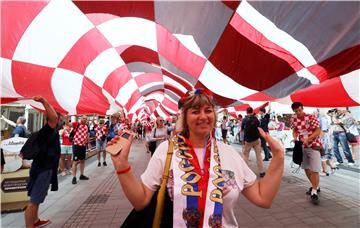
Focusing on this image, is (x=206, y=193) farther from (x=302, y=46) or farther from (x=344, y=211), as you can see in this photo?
(x=344, y=211)

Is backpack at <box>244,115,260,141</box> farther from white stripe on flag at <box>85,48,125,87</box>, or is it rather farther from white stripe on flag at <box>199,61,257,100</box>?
white stripe on flag at <box>85,48,125,87</box>

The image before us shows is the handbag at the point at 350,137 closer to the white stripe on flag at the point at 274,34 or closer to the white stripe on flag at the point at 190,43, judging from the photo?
the white stripe on flag at the point at 274,34

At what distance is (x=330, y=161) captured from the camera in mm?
6551

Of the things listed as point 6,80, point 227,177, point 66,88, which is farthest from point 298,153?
point 6,80

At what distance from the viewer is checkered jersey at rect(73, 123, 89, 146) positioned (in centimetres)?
611

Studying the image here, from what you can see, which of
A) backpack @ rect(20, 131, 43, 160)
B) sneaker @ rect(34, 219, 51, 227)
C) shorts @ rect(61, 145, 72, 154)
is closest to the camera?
backpack @ rect(20, 131, 43, 160)

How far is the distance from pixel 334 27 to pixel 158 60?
15.0ft

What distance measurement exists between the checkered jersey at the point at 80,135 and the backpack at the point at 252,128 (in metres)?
4.36

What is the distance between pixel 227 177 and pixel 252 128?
514cm

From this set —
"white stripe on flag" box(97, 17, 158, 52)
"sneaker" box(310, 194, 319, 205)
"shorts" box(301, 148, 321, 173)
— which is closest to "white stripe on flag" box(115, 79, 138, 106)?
"white stripe on flag" box(97, 17, 158, 52)

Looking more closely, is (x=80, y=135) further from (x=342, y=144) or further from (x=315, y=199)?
(x=342, y=144)

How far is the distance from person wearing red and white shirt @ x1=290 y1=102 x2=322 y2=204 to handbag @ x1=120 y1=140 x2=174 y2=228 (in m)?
3.55

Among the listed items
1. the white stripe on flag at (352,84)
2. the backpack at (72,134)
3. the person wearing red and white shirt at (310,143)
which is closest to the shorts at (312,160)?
the person wearing red and white shirt at (310,143)

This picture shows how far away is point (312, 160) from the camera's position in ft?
13.4
